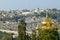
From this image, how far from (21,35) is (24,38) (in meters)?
0.57

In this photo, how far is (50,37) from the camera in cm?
1487

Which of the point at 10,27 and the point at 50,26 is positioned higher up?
the point at 50,26

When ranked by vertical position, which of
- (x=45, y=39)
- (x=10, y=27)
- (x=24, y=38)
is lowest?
(x=10, y=27)

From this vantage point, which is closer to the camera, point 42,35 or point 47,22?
point 42,35

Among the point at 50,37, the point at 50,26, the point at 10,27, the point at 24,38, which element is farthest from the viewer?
the point at 10,27

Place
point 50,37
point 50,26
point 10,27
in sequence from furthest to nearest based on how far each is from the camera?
point 10,27, point 50,26, point 50,37

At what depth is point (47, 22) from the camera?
648 inches

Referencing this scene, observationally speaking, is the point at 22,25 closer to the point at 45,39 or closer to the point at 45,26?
the point at 45,26

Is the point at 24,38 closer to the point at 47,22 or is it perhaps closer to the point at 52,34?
the point at 47,22

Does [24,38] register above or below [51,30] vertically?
below

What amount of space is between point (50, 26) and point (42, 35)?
1280mm

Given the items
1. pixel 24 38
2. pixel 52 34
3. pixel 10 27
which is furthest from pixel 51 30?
pixel 10 27

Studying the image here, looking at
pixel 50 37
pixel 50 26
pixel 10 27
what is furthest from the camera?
pixel 10 27

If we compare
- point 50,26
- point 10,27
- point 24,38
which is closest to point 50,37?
point 50,26
